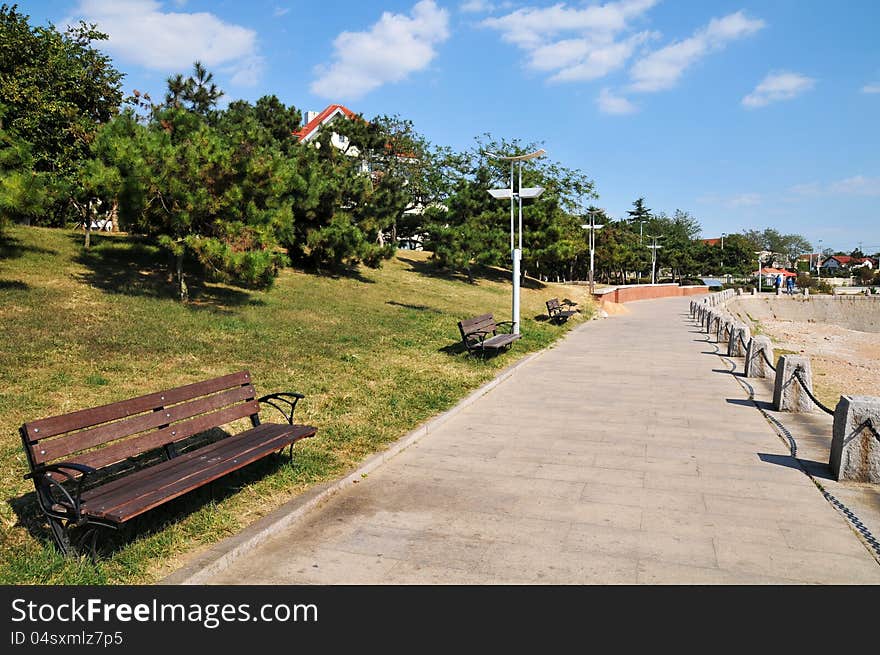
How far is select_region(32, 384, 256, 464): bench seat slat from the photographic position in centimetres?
373

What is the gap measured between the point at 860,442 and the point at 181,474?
5.37 meters

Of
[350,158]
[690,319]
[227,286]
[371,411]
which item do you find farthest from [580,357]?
[350,158]

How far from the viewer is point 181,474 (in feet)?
13.5

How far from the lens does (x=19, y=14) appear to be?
20.8 metres

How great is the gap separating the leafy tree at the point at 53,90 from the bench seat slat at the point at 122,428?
14020mm

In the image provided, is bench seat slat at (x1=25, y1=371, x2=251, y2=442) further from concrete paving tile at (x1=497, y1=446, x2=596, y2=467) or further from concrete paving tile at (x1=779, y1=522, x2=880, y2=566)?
concrete paving tile at (x1=779, y1=522, x2=880, y2=566)

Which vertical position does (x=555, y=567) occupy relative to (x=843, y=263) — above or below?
below

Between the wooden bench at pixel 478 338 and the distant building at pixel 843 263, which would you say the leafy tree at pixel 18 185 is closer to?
the wooden bench at pixel 478 338

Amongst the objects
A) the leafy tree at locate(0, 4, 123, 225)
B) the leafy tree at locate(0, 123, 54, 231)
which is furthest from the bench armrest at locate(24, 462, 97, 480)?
the leafy tree at locate(0, 4, 123, 225)

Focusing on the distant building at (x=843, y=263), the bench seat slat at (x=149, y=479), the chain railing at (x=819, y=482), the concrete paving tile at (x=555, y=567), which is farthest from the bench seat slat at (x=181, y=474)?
the distant building at (x=843, y=263)

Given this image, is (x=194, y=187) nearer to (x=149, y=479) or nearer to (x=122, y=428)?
(x=122, y=428)

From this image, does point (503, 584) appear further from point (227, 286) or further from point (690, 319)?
point (690, 319)

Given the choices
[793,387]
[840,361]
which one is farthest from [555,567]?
[840,361]

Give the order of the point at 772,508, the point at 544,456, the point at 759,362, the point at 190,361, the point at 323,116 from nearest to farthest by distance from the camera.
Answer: the point at 772,508
the point at 544,456
the point at 190,361
the point at 759,362
the point at 323,116
